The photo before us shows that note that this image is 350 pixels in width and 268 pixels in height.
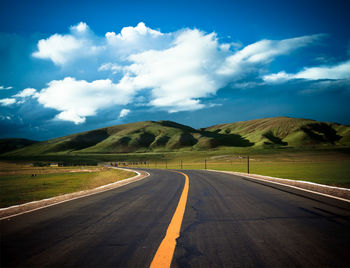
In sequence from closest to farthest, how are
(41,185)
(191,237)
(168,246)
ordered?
1. (168,246)
2. (191,237)
3. (41,185)

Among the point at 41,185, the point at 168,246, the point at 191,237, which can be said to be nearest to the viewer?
the point at 168,246

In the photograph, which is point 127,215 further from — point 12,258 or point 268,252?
point 268,252

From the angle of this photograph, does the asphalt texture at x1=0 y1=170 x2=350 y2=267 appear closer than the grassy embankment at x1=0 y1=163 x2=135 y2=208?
Yes

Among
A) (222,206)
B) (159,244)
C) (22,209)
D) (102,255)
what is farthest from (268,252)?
A: (22,209)

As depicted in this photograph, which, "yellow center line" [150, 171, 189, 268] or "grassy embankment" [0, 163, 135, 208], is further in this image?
"grassy embankment" [0, 163, 135, 208]

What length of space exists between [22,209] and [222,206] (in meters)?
6.04

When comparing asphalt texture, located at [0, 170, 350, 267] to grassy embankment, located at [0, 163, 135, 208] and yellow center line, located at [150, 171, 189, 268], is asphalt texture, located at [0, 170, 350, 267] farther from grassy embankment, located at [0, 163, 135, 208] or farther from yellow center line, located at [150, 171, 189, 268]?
grassy embankment, located at [0, 163, 135, 208]

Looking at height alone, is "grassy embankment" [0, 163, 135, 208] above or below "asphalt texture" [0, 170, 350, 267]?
below

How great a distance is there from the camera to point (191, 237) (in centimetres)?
392

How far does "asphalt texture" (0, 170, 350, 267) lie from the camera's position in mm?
3012

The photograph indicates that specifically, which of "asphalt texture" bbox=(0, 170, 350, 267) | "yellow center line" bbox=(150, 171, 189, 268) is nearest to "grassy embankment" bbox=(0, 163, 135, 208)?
"asphalt texture" bbox=(0, 170, 350, 267)

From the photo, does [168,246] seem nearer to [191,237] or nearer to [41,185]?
[191,237]

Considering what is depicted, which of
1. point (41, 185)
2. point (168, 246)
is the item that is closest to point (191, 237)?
→ point (168, 246)

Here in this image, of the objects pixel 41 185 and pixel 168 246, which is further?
pixel 41 185
